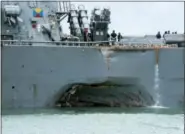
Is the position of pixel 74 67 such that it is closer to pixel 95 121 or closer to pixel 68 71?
pixel 68 71

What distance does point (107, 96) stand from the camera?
933 inches

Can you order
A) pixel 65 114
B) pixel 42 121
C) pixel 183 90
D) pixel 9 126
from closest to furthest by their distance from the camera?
pixel 9 126 → pixel 42 121 → pixel 65 114 → pixel 183 90

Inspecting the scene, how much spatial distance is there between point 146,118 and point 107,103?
12.1ft

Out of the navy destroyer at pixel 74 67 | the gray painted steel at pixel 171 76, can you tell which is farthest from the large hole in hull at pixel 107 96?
the gray painted steel at pixel 171 76

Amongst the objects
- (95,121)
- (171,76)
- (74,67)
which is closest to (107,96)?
(74,67)

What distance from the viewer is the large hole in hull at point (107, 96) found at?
23.3 m

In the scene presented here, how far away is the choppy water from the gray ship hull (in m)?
0.84

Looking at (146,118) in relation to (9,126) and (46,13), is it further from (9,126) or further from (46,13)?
(46,13)

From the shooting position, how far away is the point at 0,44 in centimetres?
2227

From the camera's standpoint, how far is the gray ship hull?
73.6 ft

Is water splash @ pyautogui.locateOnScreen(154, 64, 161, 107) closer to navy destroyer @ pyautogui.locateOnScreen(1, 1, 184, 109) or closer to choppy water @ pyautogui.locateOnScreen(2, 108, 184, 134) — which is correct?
navy destroyer @ pyautogui.locateOnScreen(1, 1, 184, 109)

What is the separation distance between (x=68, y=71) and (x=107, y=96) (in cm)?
205

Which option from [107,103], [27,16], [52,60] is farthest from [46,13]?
[107,103]

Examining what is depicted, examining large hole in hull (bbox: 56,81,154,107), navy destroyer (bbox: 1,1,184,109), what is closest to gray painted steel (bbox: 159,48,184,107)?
navy destroyer (bbox: 1,1,184,109)
